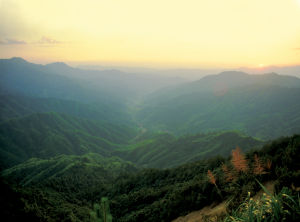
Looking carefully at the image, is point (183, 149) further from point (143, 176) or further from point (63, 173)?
point (143, 176)

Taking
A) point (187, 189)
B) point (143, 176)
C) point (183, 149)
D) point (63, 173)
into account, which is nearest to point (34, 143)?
point (63, 173)

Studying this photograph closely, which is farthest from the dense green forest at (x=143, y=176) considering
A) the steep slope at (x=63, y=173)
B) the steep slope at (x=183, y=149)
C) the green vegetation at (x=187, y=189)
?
the steep slope at (x=183, y=149)

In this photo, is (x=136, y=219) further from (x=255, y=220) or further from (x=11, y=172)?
(x=11, y=172)

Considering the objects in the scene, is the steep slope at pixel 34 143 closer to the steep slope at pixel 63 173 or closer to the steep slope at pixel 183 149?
the steep slope at pixel 183 149

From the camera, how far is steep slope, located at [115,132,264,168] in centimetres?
13700

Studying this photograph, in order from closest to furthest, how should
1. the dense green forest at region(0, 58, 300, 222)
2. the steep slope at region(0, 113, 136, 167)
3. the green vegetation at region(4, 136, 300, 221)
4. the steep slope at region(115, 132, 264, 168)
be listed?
the dense green forest at region(0, 58, 300, 222) < the green vegetation at region(4, 136, 300, 221) < the steep slope at region(115, 132, 264, 168) < the steep slope at region(0, 113, 136, 167)

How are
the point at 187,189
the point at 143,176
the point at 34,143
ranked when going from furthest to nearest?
the point at 34,143 < the point at 143,176 < the point at 187,189

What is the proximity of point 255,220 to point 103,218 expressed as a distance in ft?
17.5

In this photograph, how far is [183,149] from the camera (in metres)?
165

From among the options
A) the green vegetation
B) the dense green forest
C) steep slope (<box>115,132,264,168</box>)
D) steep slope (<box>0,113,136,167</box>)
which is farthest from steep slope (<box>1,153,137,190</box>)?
steep slope (<box>0,113,136,167</box>)

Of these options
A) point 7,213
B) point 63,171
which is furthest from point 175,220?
point 63,171

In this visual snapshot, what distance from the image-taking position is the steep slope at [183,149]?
13700cm

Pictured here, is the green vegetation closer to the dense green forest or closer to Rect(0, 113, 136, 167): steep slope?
the dense green forest

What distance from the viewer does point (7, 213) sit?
2178 centimetres
